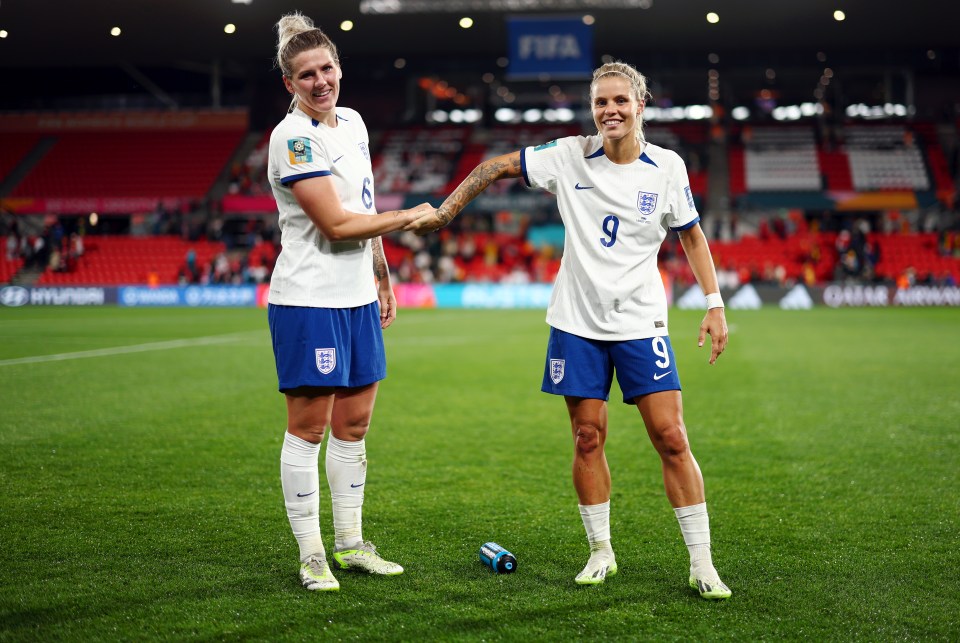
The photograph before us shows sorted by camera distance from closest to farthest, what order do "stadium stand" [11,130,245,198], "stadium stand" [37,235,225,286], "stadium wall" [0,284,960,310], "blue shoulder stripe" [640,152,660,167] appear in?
"blue shoulder stripe" [640,152,660,167], "stadium wall" [0,284,960,310], "stadium stand" [37,235,225,286], "stadium stand" [11,130,245,198]

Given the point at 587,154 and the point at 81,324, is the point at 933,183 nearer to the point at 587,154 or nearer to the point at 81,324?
the point at 81,324

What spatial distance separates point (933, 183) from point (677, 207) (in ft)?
119

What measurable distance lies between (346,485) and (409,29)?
95.8ft

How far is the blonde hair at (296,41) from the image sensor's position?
3.67m

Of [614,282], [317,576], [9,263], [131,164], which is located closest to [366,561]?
[317,576]

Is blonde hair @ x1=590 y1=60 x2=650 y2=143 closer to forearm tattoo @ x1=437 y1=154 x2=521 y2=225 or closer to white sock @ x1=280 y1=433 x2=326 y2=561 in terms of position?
forearm tattoo @ x1=437 y1=154 x2=521 y2=225

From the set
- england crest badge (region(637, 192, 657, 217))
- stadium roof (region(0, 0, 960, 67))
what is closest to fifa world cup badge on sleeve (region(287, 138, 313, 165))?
england crest badge (region(637, 192, 657, 217))

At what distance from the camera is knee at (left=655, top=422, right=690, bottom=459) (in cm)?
375

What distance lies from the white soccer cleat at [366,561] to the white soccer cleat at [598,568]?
0.76 meters

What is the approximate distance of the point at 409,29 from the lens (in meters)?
31.3

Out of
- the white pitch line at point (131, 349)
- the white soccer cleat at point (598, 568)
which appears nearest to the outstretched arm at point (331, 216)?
the white soccer cleat at point (598, 568)

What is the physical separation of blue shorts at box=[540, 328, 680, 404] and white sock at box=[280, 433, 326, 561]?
40.2 inches

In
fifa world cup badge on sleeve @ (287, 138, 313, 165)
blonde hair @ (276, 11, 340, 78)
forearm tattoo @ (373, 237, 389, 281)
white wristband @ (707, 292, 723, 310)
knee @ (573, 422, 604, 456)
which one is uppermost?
blonde hair @ (276, 11, 340, 78)

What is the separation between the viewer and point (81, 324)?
64.8 ft
